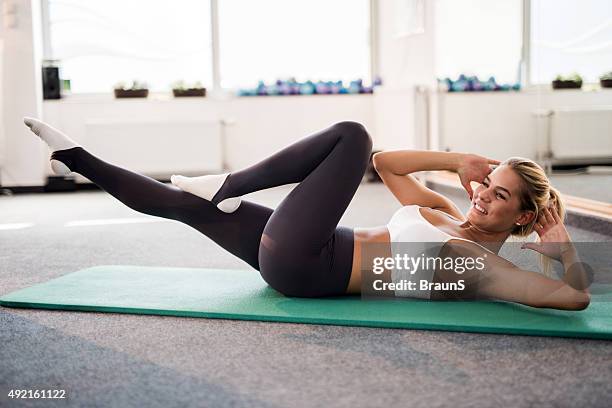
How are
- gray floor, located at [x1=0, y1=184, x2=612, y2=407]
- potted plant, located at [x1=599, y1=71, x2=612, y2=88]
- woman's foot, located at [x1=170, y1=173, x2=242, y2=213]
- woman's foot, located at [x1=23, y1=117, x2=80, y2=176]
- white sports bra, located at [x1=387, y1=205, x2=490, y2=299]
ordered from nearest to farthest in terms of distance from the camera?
gray floor, located at [x1=0, y1=184, x2=612, y2=407], white sports bra, located at [x1=387, y1=205, x2=490, y2=299], woman's foot, located at [x1=170, y1=173, x2=242, y2=213], woman's foot, located at [x1=23, y1=117, x2=80, y2=176], potted plant, located at [x1=599, y1=71, x2=612, y2=88]

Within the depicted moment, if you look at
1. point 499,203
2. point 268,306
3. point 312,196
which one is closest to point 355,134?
point 312,196

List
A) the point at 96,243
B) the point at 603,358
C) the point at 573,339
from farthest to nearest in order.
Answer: the point at 96,243 < the point at 573,339 < the point at 603,358

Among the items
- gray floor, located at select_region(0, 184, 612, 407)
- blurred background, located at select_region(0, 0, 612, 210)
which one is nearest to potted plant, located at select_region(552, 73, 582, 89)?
blurred background, located at select_region(0, 0, 612, 210)

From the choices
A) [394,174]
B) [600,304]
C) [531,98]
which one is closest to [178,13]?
[531,98]

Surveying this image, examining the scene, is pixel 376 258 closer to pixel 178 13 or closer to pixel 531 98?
pixel 531 98

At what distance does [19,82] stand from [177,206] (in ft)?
14.2

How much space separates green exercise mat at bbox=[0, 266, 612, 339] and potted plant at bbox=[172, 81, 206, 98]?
3.99 meters

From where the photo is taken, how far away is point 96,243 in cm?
355

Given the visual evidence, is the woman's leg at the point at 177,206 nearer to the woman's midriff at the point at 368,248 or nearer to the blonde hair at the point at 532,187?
the woman's midriff at the point at 368,248

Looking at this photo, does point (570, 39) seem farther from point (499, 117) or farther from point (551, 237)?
point (551, 237)

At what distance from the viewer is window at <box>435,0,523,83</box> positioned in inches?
183

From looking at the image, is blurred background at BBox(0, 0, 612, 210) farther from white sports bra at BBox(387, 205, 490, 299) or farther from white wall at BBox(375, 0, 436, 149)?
white sports bra at BBox(387, 205, 490, 299)

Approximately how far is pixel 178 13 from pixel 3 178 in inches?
80.8

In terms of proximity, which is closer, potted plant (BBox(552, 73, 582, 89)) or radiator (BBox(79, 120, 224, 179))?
potted plant (BBox(552, 73, 582, 89))
